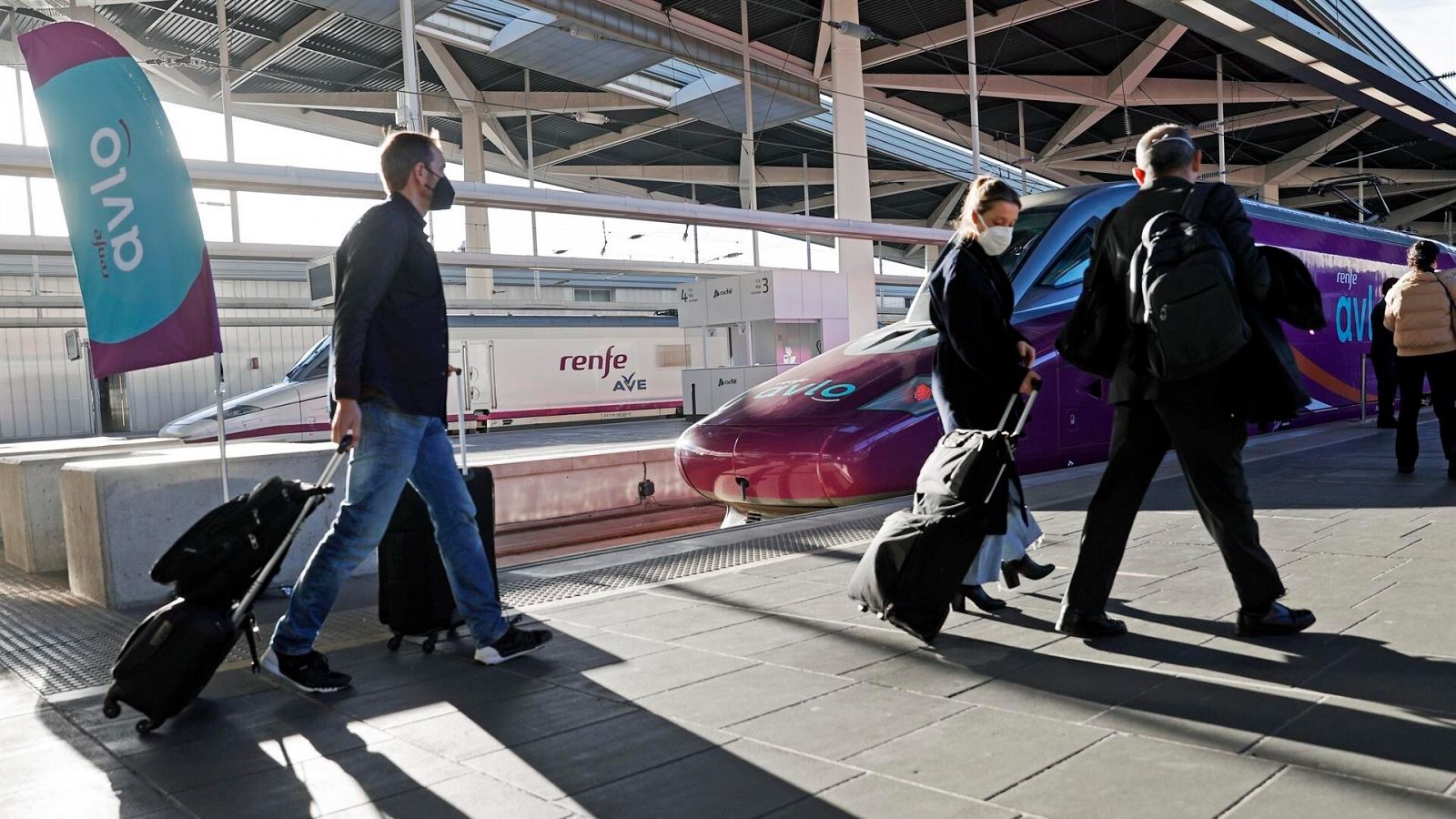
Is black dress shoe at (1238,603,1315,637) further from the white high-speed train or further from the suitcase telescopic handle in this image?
the white high-speed train

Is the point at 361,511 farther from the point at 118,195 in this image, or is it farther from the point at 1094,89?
the point at 1094,89

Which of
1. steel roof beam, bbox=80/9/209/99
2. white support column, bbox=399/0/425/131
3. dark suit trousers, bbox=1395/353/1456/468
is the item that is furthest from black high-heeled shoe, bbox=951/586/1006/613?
steel roof beam, bbox=80/9/209/99

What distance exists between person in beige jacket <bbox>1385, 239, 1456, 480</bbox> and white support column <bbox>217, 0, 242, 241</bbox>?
701 inches

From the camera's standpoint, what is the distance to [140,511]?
4984 millimetres

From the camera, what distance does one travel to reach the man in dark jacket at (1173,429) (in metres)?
3.38

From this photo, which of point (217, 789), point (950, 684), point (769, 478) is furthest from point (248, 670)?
point (769, 478)

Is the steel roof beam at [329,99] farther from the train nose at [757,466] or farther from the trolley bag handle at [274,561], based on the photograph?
the trolley bag handle at [274,561]

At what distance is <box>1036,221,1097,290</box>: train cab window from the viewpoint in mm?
7777

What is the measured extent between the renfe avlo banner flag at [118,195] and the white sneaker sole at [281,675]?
1.75 metres

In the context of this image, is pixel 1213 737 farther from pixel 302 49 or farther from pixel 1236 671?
pixel 302 49

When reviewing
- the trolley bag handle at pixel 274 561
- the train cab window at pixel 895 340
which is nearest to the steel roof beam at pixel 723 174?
the train cab window at pixel 895 340

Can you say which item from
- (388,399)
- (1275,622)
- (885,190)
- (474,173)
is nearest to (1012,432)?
(1275,622)

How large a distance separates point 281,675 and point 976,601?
237 centimetres

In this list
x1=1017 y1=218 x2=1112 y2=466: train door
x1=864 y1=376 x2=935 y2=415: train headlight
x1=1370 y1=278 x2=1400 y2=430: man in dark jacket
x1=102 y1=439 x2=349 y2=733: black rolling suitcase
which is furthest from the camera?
x1=1370 y1=278 x2=1400 y2=430: man in dark jacket
